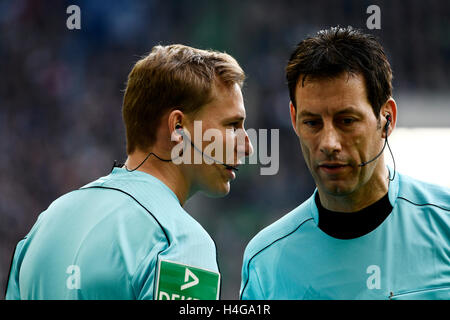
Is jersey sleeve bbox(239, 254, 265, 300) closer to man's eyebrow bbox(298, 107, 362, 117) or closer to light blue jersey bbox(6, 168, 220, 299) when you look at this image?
light blue jersey bbox(6, 168, 220, 299)

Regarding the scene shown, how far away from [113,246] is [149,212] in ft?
0.49

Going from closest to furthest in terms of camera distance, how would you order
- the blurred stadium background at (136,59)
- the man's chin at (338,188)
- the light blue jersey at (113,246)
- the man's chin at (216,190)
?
the light blue jersey at (113,246) < the man's chin at (338,188) < the man's chin at (216,190) < the blurred stadium background at (136,59)

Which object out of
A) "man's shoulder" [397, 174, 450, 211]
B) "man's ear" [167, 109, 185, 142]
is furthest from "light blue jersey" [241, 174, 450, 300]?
"man's ear" [167, 109, 185, 142]

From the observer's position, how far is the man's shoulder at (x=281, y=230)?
7.46 feet

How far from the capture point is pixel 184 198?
2.13m

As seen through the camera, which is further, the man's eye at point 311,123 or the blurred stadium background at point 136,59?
the blurred stadium background at point 136,59

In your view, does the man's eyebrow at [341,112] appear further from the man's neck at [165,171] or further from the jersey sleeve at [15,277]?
the jersey sleeve at [15,277]

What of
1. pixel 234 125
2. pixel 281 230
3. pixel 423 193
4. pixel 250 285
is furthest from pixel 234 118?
pixel 423 193

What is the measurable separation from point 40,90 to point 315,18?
9.32 ft

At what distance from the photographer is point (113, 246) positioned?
5.81 ft

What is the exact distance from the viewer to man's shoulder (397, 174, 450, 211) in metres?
2.13

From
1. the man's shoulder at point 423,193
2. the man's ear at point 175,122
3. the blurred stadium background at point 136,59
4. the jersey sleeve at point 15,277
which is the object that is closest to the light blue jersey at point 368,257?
the man's shoulder at point 423,193
